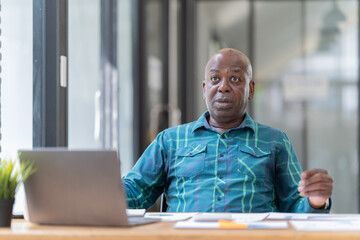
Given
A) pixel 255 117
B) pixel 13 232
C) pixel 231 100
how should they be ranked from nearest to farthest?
pixel 13 232, pixel 231 100, pixel 255 117

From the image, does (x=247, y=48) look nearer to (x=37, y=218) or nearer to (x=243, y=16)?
(x=243, y=16)

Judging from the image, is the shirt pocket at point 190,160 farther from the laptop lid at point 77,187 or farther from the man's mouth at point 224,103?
the laptop lid at point 77,187

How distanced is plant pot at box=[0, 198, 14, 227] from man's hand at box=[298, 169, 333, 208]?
2.72ft

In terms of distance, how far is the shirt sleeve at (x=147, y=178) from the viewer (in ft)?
7.41

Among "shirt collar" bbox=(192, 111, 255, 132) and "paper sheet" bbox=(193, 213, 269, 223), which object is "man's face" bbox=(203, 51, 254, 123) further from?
"paper sheet" bbox=(193, 213, 269, 223)

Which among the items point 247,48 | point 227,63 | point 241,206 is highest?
point 247,48

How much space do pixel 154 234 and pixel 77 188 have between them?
28 cm

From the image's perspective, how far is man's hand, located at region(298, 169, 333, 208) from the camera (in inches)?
67.1

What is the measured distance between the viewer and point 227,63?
2.37 meters

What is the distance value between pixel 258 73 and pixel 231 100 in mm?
3865

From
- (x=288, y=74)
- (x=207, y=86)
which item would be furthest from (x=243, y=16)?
(x=207, y=86)

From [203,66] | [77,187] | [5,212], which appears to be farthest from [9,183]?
[203,66]

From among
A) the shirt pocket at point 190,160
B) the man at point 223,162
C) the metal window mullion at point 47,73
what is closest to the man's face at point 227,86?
the man at point 223,162

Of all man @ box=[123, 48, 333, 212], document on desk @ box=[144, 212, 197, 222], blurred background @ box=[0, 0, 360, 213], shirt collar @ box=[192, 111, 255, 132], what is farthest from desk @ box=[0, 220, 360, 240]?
blurred background @ box=[0, 0, 360, 213]
